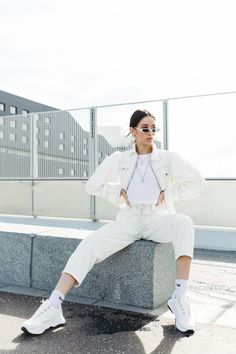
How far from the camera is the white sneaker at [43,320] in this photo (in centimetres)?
303

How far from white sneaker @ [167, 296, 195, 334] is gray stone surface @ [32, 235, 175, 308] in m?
0.47

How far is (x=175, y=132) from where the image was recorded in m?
8.51

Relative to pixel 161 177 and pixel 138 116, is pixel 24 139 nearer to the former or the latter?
pixel 138 116

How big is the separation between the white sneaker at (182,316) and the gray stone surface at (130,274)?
1.53 ft

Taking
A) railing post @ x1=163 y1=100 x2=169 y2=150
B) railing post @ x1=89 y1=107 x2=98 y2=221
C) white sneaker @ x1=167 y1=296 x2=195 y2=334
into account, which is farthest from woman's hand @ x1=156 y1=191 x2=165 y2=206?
railing post @ x1=89 y1=107 x2=98 y2=221

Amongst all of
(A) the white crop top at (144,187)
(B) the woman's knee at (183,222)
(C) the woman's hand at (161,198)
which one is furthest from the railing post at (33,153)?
(B) the woman's knee at (183,222)

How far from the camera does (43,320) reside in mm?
3064

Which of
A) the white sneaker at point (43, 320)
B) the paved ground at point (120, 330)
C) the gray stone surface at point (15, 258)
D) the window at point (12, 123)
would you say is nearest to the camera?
the paved ground at point (120, 330)

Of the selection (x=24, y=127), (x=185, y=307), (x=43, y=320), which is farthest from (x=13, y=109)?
(x=185, y=307)

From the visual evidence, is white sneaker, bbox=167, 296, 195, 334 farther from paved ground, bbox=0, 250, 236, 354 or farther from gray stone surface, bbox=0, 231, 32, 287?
gray stone surface, bbox=0, 231, 32, 287

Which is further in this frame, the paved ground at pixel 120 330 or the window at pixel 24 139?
the window at pixel 24 139

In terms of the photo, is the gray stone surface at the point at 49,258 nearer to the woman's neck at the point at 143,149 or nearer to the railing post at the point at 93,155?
the woman's neck at the point at 143,149

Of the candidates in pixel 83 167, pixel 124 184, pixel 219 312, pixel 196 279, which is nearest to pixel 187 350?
pixel 219 312

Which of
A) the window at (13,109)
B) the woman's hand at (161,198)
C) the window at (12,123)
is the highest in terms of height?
the window at (13,109)
